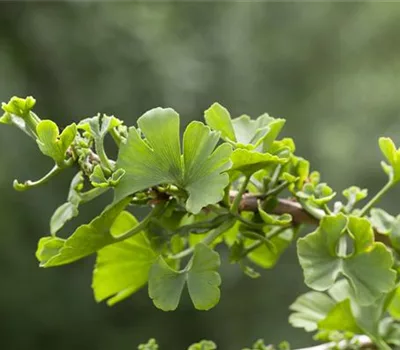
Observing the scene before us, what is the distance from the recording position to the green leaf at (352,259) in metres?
0.30

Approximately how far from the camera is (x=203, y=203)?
28 cm

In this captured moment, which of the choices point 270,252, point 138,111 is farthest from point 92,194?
point 138,111

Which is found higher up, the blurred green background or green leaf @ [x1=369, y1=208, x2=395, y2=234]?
green leaf @ [x1=369, y1=208, x2=395, y2=234]

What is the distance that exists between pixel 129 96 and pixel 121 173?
164 centimetres

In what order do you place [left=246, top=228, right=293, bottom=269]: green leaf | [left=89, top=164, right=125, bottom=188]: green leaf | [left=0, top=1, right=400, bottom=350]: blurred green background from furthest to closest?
[left=0, top=1, right=400, bottom=350]: blurred green background
[left=246, top=228, right=293, bottom=269]: green leaf
[left=89, top=164, right=125, bottom=188]: green leaf

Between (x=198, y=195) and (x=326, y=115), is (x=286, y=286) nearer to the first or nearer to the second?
(x=326, y=115)

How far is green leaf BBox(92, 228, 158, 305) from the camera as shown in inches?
14.0

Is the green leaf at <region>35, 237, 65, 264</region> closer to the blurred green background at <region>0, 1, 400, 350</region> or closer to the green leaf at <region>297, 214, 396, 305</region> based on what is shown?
the green leaf at <region>297, 214, 396, 305</region>

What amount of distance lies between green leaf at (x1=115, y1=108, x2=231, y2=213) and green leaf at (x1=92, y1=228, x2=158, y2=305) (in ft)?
0.22

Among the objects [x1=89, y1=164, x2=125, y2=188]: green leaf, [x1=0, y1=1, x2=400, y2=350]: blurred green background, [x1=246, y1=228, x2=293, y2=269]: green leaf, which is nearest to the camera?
[x1=89, y1=164, x2=125, y2=188]: green leaf

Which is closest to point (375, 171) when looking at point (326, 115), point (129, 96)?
point (326, 115)

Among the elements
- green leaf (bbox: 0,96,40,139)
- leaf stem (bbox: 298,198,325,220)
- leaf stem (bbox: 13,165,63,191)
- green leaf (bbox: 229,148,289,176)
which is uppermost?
green leaf (bbox: 0,96,40,139)

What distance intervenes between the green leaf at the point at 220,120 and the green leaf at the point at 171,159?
0.02 m

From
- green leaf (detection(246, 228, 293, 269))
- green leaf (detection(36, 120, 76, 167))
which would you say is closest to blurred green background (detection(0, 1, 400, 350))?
green leaf (detection(246, 228, 293, 269))
